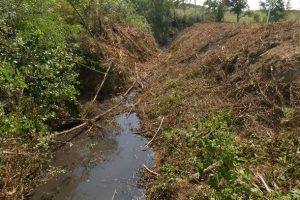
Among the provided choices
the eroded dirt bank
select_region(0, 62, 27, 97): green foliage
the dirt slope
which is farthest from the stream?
select_region(0, 62, 27, 97): green foliage

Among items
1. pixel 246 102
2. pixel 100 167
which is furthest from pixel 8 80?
pixel 246 102

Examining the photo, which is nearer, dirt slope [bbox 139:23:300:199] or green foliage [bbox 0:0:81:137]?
dirt slope [bbox 139:23:300:199]

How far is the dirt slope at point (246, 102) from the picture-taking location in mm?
7238

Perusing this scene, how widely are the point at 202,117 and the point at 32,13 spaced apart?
7.12 meters

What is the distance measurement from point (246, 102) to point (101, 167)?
4.43 meters

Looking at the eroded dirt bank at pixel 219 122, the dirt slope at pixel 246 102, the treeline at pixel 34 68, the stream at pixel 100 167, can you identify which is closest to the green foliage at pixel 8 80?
the treeline at pixel 34 68

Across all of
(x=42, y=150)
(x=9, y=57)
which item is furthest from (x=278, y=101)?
(x=9, y=57)

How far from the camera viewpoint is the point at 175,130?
992 cm

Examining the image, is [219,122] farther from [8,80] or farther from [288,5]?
[288,5]

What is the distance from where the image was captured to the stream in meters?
8.10

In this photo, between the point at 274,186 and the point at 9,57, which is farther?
the point at 9,57

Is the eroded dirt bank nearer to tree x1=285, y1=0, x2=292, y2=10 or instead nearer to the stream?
the stream

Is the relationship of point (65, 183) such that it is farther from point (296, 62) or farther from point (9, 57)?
point (296, 62)

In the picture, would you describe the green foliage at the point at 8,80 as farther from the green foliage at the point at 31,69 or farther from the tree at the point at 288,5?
the tree at the point at 288,5
